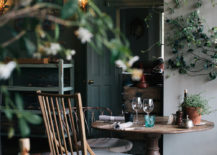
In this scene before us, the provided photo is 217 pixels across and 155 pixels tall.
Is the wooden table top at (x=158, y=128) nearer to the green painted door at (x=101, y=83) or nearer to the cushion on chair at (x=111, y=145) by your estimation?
the cushion on chair at (x=111, y=145)

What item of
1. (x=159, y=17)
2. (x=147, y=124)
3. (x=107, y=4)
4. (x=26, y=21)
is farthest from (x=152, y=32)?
(x=26, y=21)

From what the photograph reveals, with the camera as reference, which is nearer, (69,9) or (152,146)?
(69,9)

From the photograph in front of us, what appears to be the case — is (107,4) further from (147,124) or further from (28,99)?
(147,124)

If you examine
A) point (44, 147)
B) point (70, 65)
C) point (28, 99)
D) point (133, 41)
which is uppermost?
point (133, 41)

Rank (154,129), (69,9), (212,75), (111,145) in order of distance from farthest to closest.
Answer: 1. (212,75)
2. (111,145)
3. (154,129)
4. (69,9)

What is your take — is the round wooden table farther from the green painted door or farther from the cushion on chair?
the green painted door

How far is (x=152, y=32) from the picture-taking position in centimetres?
847

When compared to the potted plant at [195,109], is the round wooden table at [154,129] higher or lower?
lower

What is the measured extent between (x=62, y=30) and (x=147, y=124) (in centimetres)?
360

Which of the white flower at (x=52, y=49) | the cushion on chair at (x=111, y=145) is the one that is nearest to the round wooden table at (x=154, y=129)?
the cushion on chair at (x=111, y=145)

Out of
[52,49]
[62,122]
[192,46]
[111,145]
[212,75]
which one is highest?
[192,46]

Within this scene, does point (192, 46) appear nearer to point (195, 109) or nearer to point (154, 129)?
point (195, 109)

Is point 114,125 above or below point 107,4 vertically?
below

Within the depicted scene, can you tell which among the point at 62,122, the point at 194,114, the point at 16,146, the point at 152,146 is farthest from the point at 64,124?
the point at 16,146
